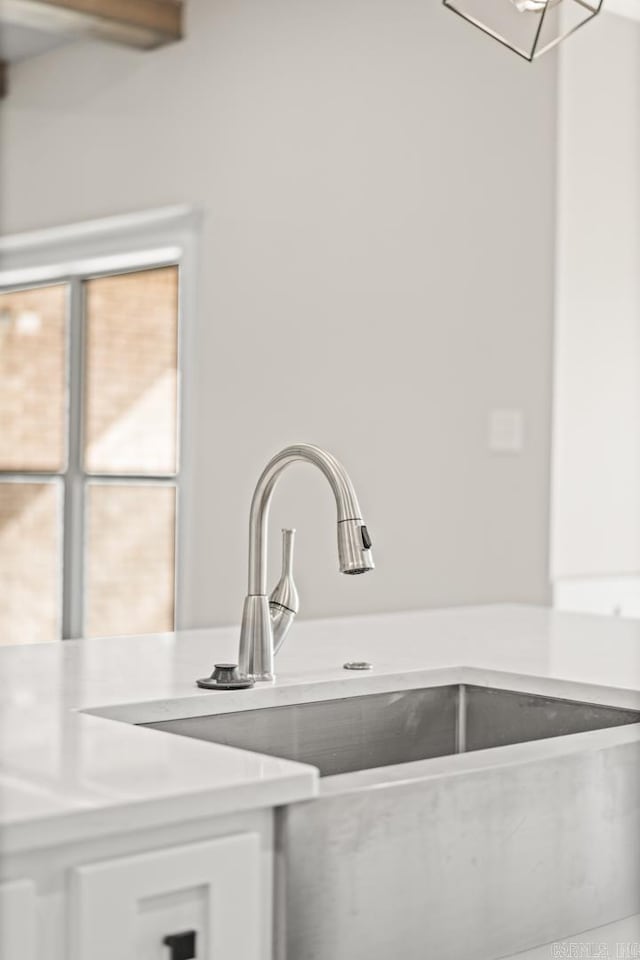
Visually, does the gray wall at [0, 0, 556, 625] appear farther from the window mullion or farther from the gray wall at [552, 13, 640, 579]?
the window mullion

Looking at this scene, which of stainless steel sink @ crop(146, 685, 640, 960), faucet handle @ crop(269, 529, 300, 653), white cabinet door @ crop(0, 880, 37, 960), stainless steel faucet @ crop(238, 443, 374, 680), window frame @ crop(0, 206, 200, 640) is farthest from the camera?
window frame @ crop(0, 206, 200, 640)

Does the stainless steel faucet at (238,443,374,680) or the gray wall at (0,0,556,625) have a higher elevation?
the gray wall at (0,0,556,625)

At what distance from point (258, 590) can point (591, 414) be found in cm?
214

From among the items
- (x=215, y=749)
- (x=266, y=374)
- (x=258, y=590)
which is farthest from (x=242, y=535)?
(x=215, y=749)

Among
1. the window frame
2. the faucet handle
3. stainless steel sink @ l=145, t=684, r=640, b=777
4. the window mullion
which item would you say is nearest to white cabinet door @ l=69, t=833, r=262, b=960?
stainless steel sink @ l=145, t=684, r=640, b=777

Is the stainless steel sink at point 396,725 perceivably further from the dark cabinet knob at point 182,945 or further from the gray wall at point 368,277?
the gray wall at point 368,277

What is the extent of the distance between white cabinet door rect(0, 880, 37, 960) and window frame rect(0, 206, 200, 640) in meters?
3.16

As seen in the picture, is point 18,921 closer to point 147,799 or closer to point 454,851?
point 147,799

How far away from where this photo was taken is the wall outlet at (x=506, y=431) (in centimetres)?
334

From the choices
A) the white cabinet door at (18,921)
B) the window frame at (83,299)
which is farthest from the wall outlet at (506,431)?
the white cabinet door at (18,921)

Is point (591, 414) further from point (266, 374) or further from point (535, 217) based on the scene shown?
point (266, 374)

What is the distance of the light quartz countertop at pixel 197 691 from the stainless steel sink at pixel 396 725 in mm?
16

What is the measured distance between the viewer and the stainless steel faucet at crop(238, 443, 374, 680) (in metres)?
1.36

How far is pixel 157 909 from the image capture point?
2.99 feet
